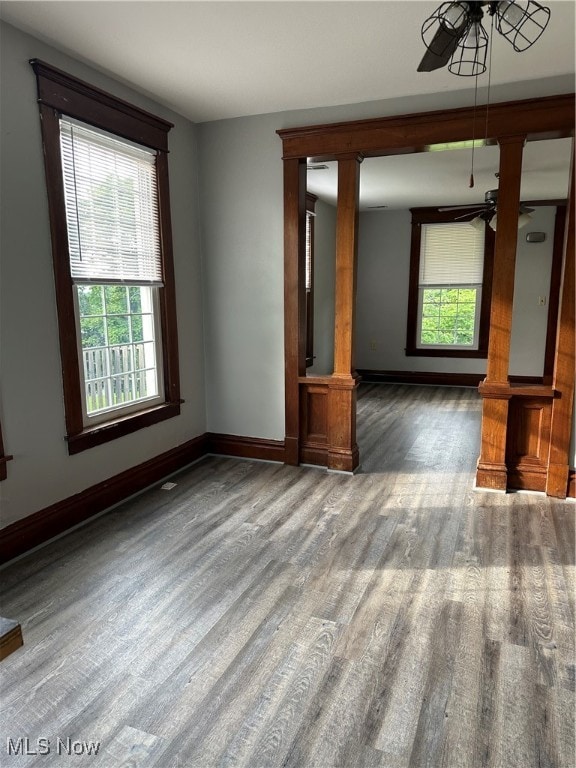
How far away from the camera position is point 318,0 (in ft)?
7.54

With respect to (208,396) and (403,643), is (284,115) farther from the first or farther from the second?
(403,643)

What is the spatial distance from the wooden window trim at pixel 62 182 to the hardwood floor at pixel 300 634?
58 centimetres

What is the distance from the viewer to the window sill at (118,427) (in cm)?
306

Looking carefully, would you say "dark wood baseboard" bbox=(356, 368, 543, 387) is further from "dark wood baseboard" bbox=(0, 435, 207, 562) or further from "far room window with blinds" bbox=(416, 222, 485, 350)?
"dark wood baseboard" bbox=(0, 435, 207, 562)

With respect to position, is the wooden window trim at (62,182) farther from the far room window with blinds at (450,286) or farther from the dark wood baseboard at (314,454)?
the far room window with blinds at (450,286)

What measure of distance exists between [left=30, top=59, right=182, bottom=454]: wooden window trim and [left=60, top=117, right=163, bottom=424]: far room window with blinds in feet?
0.19

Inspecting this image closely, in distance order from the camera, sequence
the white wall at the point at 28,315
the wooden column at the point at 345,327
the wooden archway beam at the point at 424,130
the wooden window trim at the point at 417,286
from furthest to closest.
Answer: the wooden window trim at the point at 417,286 → the wooden column at the point at 345,327 → the wooden archway beam at the point at 424,130 → the white wall at the point at 28,315

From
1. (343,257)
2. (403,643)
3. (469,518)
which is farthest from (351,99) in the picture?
(403,643)

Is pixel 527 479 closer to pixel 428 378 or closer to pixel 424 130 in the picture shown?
pixel 424 130

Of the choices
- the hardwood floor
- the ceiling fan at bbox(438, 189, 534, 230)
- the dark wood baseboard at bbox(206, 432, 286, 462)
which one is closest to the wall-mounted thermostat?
the ceiling fan at bbox(438, 189, 534, 230)

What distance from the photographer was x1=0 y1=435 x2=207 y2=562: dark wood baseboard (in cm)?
270

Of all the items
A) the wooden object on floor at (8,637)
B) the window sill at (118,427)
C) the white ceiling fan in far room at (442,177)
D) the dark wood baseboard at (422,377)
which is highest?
the white ceiling fan in far room at (442,177)

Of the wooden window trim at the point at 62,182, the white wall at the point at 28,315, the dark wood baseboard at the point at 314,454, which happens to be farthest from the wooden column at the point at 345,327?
the white wall at the point at 28,315

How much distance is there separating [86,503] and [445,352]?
5845mm
